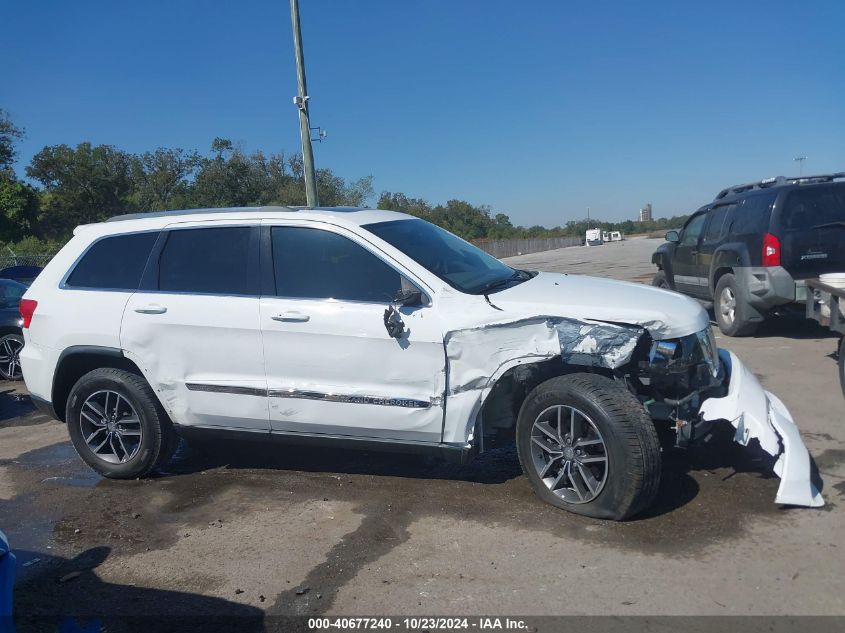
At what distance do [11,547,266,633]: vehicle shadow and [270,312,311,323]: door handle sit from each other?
5.65 feet

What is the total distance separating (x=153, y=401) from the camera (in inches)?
194

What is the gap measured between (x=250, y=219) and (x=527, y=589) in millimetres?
3075

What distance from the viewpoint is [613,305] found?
400 cm

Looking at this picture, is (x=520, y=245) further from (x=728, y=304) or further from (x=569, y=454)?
(x=569, y=454)

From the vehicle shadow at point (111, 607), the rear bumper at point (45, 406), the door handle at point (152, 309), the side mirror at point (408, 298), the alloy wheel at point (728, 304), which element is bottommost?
the vehicle shadow at point (111, 607)

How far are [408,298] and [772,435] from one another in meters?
2.28

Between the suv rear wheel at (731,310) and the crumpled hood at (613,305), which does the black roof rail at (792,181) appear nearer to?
the suv rear wheel at (731,310)

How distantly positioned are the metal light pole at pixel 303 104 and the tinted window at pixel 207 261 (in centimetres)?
824

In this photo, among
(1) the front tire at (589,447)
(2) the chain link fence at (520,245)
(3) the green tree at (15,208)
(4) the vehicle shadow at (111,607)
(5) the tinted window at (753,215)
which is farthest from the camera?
(2) the chain link fence at (520,245)

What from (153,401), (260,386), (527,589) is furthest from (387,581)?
(153,401)

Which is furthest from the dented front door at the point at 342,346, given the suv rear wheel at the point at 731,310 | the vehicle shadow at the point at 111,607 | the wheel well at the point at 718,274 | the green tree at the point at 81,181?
the green tree at the point at 81,181

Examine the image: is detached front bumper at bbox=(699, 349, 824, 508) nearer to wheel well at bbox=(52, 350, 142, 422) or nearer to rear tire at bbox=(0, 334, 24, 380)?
→ wheel well at bbox=(52, 350, 142, 422)

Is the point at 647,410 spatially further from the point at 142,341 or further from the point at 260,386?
the point at 142,341

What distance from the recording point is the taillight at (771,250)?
26.5 feet
